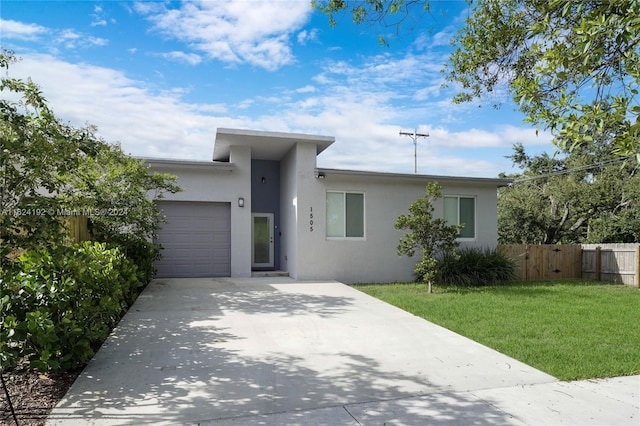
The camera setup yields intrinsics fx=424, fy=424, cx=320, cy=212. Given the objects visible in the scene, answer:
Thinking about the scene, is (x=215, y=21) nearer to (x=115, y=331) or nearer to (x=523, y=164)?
(x=115, y=331)

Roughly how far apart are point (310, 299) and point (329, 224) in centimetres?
387

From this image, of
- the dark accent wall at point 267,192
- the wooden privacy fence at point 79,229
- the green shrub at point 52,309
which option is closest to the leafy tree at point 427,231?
the dark accent wall at point 267,192

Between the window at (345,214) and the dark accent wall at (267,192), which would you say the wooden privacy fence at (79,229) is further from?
the window at (345,214)

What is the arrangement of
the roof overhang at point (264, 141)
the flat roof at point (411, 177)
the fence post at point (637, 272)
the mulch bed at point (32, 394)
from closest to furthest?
1. the mulch bed at point (32, 394)
2. the roof overhang at point (264, 141)
3. the flat roof at point (411, 177)
4. the fence post at point (637, 272)

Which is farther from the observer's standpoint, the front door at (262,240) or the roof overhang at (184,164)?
the front door at (262,240)

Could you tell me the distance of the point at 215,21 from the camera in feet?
24.6

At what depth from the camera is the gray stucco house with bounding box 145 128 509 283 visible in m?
12.4

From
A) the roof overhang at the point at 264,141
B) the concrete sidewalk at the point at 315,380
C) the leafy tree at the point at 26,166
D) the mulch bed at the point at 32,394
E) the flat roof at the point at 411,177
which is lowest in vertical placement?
the concrete sidewalk at the point at 315,380

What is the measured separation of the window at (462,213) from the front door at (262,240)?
5846 millimetres

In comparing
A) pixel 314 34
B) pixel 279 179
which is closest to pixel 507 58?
pixel 314 34

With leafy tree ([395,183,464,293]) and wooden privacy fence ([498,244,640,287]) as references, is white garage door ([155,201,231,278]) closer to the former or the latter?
leafy tree ([395,183,464,293])

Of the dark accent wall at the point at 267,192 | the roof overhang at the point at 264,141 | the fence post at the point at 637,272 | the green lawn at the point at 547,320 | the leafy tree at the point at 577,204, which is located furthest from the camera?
the leafy tree at the point at 577,204

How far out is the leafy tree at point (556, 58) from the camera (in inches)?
128

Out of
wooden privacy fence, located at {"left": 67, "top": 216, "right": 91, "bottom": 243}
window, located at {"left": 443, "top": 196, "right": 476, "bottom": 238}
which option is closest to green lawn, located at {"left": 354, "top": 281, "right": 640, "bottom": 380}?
window, located at {"left": 443, "top": 196, "right": 476, "bottom": 238}
